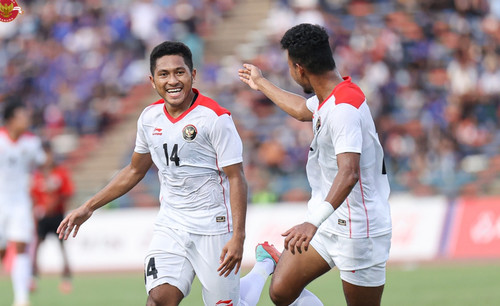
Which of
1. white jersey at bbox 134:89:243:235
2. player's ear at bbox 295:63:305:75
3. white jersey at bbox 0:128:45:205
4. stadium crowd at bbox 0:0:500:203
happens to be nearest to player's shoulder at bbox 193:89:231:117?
white jersey at bbox 134:89:243:235

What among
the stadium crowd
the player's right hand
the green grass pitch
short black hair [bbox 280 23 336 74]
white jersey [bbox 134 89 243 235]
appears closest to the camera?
short black hair [bbox 280 23 336 74]

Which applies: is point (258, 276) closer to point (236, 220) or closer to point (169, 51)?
point (236, 220)

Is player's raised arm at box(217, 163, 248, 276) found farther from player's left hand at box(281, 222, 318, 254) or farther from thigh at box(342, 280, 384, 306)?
thigh at box(342, 280, 384, 306)

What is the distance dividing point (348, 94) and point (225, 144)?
39.3 inches

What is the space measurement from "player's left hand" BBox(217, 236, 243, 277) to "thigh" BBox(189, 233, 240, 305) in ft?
1.22

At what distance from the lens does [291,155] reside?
20.7 meters

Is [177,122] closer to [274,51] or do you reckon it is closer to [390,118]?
[390,118]

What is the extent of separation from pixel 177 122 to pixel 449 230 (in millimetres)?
11854

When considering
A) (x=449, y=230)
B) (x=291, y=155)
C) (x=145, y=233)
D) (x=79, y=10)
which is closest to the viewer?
(x=449, y=230)

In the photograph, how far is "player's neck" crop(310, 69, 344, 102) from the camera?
6.91m

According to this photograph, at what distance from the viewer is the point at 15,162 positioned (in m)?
13.0

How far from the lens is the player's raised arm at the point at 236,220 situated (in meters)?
6.71

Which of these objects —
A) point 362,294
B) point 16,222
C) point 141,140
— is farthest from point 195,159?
point 16,222

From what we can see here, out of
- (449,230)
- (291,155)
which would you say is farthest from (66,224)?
(291,155)
